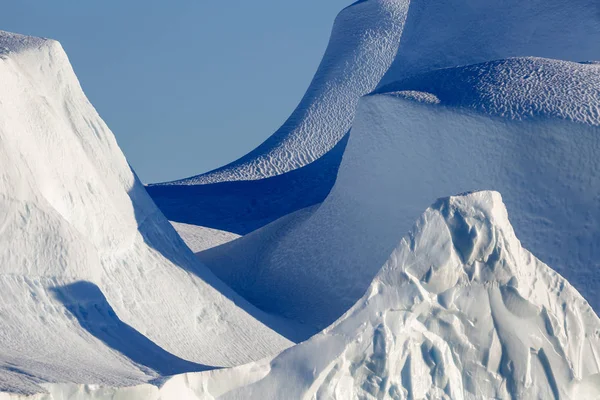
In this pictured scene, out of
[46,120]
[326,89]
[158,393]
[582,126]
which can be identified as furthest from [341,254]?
[326,89]

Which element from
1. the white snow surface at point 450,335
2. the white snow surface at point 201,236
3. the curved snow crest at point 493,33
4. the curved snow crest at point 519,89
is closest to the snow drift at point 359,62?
the curved snow crest at point 493,33

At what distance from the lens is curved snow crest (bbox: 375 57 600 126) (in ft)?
41.5

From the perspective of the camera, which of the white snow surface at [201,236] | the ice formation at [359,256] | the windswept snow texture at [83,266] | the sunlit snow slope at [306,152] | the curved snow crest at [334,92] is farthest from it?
the curved snow crest at [334,92]

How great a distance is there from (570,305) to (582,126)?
350 cm

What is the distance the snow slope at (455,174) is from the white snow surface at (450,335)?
9.41ft

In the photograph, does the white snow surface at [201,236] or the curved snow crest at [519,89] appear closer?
the curved snow crest at [519,89]

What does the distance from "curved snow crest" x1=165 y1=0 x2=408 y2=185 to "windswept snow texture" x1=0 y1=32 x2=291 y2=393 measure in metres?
8.70

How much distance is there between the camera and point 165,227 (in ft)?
40.1

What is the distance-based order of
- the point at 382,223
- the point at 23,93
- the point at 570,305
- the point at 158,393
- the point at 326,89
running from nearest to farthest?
the point at 158,393
the point at 570,305
the point at 23,93
the point at 382,223
the point at 326,89

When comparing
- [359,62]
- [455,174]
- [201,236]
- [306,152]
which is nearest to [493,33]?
[306,152]

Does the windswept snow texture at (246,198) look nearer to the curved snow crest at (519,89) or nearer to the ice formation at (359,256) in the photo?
the ice formation at (359,256)

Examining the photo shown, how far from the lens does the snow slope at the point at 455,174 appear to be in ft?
40.3

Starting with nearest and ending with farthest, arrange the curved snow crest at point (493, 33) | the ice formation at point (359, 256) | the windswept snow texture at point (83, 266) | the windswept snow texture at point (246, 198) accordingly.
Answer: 1. the ice formation at point (359, 256)
2. the windswept snow texture at point (83, 266)
3. the curved snow crest at point (493, 33)
4. the windswept snow texture at point (246, 198)

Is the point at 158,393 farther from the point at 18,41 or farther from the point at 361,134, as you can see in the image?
the point at 361,134
